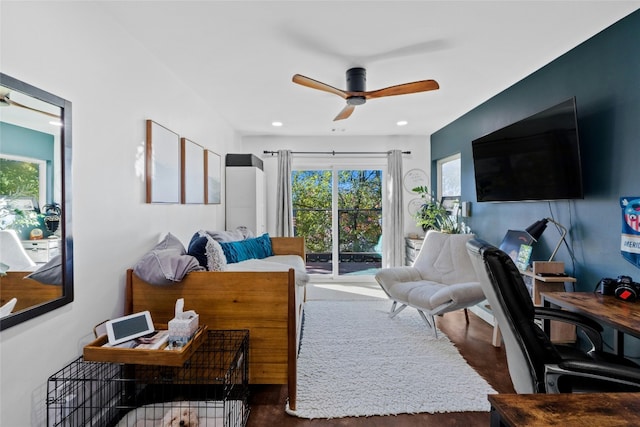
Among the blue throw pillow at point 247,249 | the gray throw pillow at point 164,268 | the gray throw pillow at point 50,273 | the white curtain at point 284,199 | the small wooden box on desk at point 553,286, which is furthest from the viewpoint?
the white curtain at point 284,199

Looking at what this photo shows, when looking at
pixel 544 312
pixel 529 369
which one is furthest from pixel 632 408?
pixel 544 312

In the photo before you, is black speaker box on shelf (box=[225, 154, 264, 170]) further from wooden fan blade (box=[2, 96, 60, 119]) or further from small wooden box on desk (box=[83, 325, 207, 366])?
small wooden box on desk (box=[83, 325, 207, 366])

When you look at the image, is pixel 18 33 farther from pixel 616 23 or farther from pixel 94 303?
pixel 616 23

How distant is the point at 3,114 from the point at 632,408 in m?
2.30

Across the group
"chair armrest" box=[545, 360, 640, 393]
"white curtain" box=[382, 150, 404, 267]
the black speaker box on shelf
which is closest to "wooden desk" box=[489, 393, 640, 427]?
"chair armrest" box=[545, 360, 640, 393]

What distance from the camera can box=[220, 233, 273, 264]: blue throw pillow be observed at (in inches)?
128

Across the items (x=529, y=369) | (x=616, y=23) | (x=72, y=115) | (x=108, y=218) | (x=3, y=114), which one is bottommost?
(x=529, y=369)

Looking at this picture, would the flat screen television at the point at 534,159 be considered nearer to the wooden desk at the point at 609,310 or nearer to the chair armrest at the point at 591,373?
the wooden desk at the point at 609,310

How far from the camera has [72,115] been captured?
1.62 metres

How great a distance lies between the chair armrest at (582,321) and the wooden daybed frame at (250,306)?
55.6 inches

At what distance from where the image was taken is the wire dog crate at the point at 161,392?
160cm

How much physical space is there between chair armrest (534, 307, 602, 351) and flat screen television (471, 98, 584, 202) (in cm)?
97

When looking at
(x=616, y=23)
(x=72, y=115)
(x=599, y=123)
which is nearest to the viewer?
(x=72, y=115)

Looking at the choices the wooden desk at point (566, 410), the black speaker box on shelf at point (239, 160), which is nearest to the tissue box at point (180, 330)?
the wooden desk at point (566, 410)
